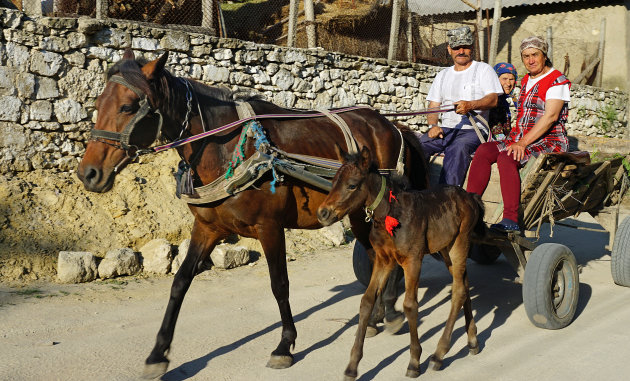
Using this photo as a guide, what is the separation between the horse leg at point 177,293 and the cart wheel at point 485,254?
3859 mm

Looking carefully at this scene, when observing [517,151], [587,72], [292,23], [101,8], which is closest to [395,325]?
[517,151]

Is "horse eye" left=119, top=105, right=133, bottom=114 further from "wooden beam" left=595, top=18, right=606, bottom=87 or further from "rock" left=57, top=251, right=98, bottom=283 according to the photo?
"wooden beam" left=595, top=18, right=606, bottom=87

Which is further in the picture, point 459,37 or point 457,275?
point 459,37

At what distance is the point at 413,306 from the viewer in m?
4.10

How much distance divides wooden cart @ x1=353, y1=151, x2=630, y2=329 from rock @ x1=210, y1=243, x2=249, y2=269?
1709 mm

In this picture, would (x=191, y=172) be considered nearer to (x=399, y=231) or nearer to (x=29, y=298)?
(x=399, y=231)

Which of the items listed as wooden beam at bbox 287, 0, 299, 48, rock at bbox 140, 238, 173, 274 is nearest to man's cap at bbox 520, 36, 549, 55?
rock at bbox 140, 238, 173, 274

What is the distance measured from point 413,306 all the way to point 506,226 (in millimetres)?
1488

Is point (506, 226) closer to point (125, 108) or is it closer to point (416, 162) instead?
point (416, 162)

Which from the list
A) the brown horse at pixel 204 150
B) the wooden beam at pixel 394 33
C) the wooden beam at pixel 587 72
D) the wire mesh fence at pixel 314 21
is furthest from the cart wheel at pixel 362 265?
the wooden beam at pixel 587 72

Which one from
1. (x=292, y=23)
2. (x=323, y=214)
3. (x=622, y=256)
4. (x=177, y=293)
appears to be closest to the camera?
(x=323, y=214)

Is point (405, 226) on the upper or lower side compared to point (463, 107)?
lower

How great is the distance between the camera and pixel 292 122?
4703 mm

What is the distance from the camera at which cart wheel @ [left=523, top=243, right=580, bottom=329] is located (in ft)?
16.1
